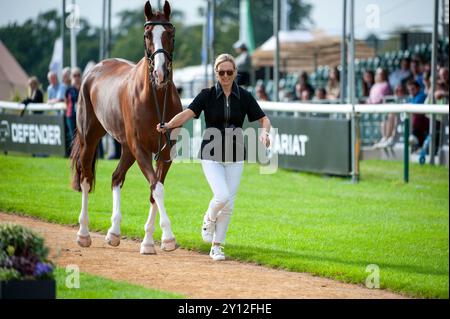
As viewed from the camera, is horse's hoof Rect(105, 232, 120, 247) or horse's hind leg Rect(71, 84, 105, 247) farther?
horse's hind leg Rect(71, 84, 105, 247)

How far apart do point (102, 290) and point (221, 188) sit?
214cm

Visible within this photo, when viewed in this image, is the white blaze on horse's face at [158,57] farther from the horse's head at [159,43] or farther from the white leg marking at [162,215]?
the white leg marking at [162,215]

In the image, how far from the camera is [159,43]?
10.4 m

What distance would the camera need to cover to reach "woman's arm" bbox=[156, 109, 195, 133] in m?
9.95

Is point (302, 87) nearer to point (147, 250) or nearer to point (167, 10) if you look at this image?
point (167, 10)

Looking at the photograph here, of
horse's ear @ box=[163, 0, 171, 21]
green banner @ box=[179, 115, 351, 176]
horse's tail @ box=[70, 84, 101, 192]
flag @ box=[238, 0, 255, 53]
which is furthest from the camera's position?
flag @ box=[238, 0, 255, 53]

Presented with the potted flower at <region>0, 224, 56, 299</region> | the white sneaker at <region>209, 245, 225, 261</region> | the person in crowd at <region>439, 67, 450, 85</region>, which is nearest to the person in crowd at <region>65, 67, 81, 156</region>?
the person in crowd at <region>439, 67, 450, 85</region>

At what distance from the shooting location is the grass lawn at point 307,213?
1008 cm

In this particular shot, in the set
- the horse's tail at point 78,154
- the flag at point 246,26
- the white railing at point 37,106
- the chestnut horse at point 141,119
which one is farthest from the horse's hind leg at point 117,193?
the flag at point 246,26

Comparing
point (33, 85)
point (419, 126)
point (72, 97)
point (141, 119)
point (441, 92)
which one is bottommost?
point (419, 126)

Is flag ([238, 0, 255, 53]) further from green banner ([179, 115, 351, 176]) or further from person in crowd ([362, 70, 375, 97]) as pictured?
green banner ([179, 115, 351, 176])

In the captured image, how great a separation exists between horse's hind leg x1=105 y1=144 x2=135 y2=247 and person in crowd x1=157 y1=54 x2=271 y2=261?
1.05 metres

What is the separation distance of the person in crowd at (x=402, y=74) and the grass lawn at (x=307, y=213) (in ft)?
9.60

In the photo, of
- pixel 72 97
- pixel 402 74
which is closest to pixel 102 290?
pixel 72 97
